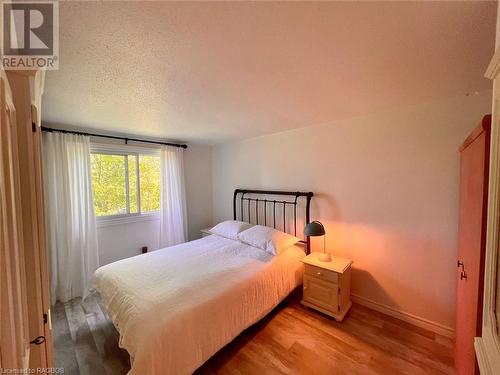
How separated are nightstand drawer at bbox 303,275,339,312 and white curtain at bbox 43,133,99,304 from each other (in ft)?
9.30

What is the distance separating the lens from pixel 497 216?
31.9 inches

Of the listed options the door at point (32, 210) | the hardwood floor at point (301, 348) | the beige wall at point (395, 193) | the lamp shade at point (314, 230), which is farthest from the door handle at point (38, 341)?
the beige wall at point (395, 193)

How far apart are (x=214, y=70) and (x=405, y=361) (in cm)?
272

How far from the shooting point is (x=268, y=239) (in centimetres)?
263

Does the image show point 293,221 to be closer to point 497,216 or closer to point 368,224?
point 368,224

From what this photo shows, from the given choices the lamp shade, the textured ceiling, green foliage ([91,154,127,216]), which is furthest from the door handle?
green foliage ([91,154,127,216])

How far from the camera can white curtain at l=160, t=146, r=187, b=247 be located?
11.6 feet

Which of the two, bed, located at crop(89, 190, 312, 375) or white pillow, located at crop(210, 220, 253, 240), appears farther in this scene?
white pillow, located at crop(210, 220, 253, 240)

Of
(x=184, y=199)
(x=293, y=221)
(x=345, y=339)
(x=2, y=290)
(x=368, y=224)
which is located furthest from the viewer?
(x=184, y=199)

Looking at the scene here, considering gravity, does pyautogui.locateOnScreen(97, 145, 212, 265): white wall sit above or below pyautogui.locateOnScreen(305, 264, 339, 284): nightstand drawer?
above

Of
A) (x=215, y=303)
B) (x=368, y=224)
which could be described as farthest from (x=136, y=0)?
(x=368, y=224)

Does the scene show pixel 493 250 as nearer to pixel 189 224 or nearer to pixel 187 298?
pixel 187 298

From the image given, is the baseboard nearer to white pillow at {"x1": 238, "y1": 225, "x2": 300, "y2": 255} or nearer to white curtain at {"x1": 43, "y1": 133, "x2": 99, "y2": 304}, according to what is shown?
white pillow at {"x1": 238, "y1": 225, "x2": 300, "y2": 255}

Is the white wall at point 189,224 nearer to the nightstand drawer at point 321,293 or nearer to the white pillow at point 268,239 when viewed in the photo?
the white pillow at point 268,239
